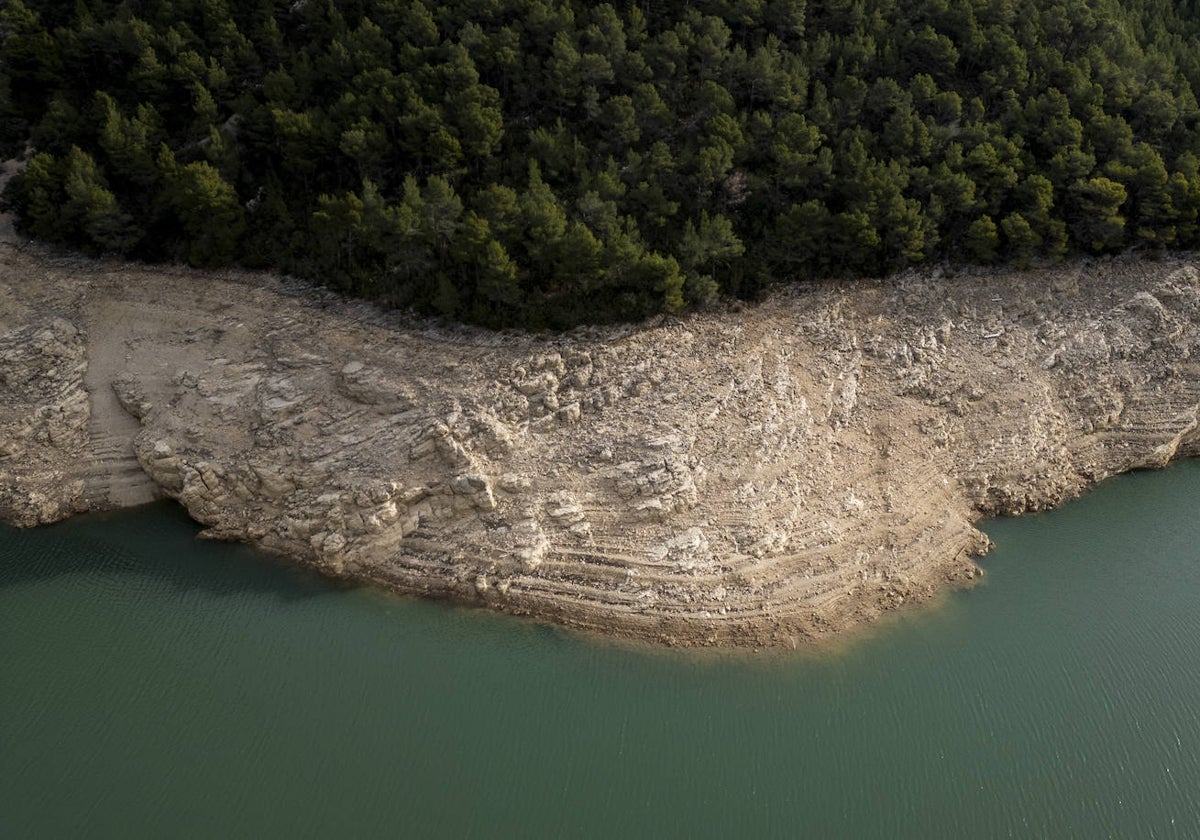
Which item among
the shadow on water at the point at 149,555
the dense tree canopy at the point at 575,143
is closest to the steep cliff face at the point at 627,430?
the shadow on water at the point at 149,555

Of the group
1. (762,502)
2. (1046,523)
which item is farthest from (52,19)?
(1046,523)

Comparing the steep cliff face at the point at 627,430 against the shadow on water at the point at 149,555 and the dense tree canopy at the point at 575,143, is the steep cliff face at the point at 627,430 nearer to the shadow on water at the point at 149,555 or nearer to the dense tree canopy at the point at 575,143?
the shadow on water at the point at 149,555

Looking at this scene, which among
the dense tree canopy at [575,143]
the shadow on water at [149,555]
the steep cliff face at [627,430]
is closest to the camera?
the steep cliff face at [627,430]

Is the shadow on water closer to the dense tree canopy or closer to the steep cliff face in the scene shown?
the steep cliff face

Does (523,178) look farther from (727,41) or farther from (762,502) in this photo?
(762,502)

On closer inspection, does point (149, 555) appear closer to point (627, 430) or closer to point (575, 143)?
point (627, 430)

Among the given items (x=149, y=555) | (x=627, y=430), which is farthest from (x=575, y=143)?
(x=149, y=555)
